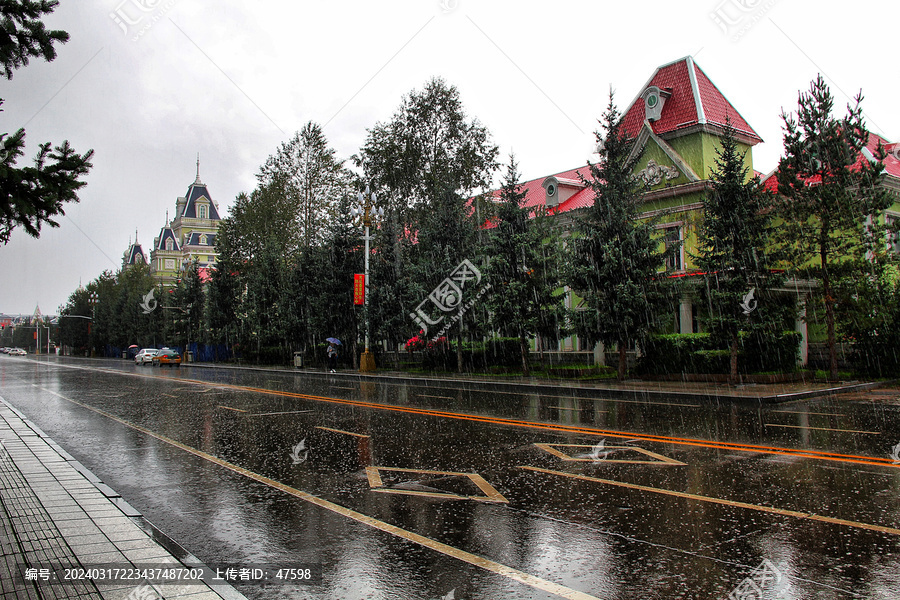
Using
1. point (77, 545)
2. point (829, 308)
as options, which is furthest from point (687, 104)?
point (77, 545)

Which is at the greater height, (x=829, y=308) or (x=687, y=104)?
(x=687, y=104)

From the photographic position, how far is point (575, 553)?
4.79m

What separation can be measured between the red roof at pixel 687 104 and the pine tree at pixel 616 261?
7947 mm

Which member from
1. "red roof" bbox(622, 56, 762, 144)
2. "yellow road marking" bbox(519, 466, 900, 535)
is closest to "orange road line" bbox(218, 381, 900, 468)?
"yellow road marking" bbox(519, 466, 900, 535)

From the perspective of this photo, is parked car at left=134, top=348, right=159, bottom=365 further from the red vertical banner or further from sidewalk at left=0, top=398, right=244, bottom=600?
sidewalk at left=0, top=398, right=244, bottom=600

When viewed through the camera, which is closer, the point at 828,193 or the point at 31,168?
the point at 31,168

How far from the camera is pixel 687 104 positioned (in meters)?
29.8

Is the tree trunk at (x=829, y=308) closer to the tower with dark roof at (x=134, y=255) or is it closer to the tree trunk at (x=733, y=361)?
the tree trunk at (x=733, y=361)

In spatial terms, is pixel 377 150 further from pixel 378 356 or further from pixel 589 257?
pixel 589 257

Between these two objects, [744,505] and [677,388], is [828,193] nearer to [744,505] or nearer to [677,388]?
[677,388]

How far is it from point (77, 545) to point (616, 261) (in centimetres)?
1937

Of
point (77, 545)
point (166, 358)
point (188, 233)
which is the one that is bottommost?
point (77, 545)

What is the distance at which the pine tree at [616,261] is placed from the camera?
856 inches

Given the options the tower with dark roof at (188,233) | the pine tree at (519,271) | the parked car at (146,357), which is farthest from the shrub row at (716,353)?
the tower with dark roof at (188,233)
